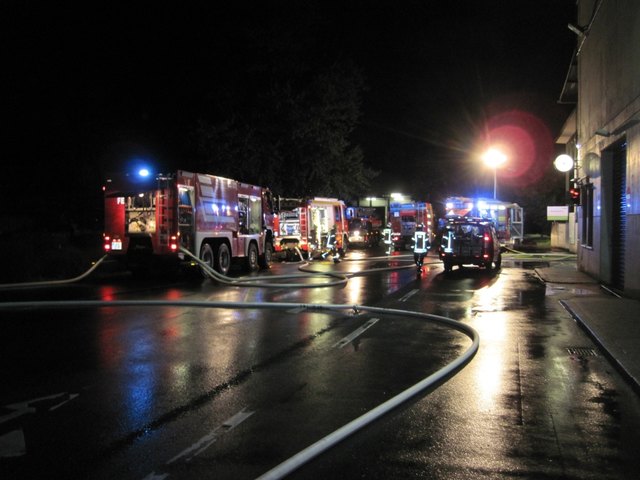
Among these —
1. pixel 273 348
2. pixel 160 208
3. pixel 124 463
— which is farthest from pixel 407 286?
pixel 124 463

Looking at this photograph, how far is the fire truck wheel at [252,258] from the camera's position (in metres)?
22.4

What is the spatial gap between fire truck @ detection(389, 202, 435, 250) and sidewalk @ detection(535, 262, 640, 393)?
841 inches

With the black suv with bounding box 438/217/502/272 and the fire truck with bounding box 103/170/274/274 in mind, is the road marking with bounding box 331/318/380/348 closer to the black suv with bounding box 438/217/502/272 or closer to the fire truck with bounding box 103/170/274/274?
the fire truck with bounding box 103/170/274/274

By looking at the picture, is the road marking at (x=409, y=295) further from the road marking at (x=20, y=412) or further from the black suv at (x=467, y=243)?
the road marking at (x=20, y=412)

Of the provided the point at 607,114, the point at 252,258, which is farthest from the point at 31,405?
the point at 252,258

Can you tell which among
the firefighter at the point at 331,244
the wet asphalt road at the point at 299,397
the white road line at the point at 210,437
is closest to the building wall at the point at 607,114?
the wet asphalt road at the point at 299,397

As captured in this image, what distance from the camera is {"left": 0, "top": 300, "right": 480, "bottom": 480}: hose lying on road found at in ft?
14.3

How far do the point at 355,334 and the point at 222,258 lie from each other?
11.1 metres

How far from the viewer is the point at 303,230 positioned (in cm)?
2764

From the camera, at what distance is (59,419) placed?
549 cm

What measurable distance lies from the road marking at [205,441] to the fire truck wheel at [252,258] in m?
16.8

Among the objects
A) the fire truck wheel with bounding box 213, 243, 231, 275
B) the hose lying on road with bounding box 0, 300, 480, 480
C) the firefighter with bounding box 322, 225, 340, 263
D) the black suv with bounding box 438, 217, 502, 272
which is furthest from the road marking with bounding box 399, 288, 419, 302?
the firefighter with bounding box 322, 225, 340, 263

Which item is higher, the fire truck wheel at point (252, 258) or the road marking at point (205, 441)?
the fire truck wheel at point (252, 258)

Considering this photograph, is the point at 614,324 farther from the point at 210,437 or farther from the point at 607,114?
the point at 607,114
